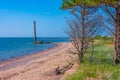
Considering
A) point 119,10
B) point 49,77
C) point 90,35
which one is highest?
point 119,10

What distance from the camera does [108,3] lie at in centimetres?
1775

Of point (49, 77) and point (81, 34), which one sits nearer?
point (49, 77)

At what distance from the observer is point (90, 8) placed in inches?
768

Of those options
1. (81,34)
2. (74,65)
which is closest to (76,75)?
(74,65)

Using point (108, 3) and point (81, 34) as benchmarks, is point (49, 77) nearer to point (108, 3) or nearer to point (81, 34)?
point (81, 34)

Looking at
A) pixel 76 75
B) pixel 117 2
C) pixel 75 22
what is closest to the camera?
pixel 76 75

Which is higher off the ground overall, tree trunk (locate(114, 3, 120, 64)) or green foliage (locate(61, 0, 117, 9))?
green foliage (locate(61, 0, 117, 9))

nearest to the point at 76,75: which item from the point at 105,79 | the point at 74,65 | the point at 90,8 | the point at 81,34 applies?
the point at 105,79

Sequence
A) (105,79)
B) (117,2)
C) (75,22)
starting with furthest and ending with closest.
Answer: (75,22) → (117,2) → (105,79)

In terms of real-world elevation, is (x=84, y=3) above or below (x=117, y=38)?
above

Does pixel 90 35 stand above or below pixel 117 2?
below

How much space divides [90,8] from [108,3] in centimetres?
203

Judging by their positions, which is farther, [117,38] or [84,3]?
[84,3]

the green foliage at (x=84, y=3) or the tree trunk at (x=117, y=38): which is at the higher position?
the green foliage at (x=84, y=3)
